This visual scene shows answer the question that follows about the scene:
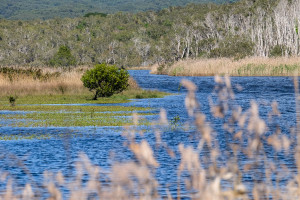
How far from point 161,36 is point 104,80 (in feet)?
454

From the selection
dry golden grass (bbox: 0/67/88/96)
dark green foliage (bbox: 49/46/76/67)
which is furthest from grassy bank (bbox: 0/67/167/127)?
dark green foliage (bbox: 49/46/76/67)

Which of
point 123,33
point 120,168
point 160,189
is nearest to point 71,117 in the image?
point 160,189

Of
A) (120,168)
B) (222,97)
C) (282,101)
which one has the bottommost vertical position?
(282,101)

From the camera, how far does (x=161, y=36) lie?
17038 cm

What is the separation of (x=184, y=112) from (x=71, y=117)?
564 cm

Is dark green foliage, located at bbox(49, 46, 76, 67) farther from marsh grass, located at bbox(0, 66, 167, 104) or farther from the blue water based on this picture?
the blue water

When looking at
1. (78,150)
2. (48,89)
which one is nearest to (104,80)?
(48,89)

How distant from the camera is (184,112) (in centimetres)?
2570

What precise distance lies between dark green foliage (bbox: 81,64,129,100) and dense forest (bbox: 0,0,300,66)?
165 ft

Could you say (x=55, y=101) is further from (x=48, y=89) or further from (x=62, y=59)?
(x=62, y=59)

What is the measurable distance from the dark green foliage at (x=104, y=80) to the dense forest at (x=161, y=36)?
50181 mm

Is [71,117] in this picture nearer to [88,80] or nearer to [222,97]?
[88,80]

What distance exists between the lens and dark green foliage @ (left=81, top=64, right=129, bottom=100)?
108ft

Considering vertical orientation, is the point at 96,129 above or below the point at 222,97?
below
